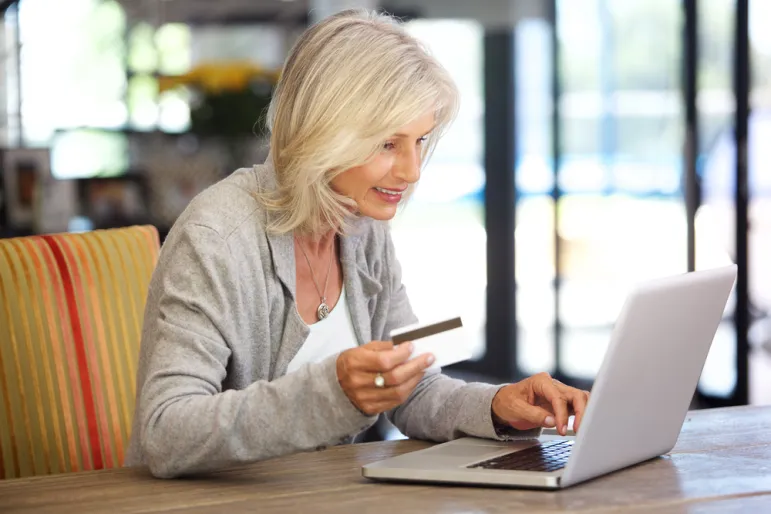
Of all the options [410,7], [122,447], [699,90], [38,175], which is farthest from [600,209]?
[122,447]

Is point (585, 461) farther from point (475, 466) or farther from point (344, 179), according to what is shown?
point (344, 179)

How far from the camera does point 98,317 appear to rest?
1854mm

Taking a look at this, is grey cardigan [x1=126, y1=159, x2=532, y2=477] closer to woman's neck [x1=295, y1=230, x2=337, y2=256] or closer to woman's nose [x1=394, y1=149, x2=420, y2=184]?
woman's neck [x1=295, y1=230, x2=337, y2=256]

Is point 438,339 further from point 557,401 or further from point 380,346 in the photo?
point 557,401

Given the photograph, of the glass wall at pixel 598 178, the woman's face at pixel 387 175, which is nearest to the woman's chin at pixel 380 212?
the woman's face at pixel 387 175

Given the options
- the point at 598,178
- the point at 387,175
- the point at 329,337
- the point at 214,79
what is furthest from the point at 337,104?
the point at 598,178

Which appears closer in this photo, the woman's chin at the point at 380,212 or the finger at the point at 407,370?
the finger at the point at 407,370

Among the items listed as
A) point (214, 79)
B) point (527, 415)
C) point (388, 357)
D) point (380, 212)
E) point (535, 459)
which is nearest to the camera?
point (388, 357)

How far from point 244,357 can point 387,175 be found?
33 centimetres

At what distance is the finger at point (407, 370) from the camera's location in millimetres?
1229

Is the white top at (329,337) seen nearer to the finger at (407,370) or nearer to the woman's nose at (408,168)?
the woman's nose at (408,168)

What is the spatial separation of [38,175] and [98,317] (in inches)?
113

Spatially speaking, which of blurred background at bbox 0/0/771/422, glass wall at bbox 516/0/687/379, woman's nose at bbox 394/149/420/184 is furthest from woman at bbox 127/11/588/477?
glass wall at bbox 516/0/687/379

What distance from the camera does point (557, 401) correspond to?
1.49m
